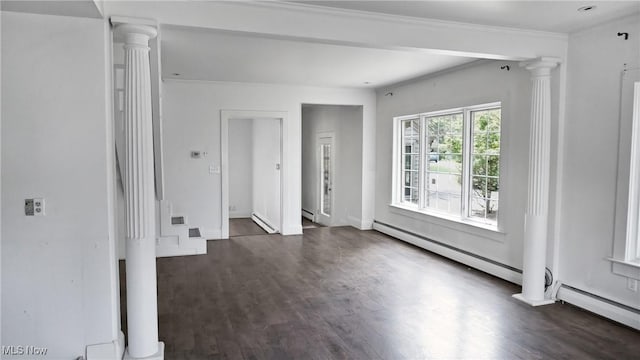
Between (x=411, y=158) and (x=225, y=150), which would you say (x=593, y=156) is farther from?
(x=225, y=150)

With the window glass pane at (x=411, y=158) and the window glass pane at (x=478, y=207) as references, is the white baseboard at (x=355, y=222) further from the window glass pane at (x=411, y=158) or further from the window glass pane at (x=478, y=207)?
the window glass pane at (x=478, y=207)

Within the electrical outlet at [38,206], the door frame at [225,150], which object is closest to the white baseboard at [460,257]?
the door frame at [225,150]

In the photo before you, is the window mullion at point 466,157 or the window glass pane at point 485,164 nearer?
the window glass pane at point 485,164

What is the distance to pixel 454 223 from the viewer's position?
6.07 metres

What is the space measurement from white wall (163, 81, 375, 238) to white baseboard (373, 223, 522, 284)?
6.12 feet

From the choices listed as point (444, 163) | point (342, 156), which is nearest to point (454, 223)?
point (444, 163)

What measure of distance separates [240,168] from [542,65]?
7914 millimetres

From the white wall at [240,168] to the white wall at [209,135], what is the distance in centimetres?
332

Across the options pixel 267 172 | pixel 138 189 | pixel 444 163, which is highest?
pixel 444 163

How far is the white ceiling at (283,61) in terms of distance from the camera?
15.2 feet

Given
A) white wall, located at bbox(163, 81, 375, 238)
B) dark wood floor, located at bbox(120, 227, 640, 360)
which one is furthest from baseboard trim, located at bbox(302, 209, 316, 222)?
dark wood floor, located at bbox(120, 227, 640, 360)

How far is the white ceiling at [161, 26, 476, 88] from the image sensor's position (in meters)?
4.64

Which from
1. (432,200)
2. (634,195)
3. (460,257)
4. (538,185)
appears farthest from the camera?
(432,200)

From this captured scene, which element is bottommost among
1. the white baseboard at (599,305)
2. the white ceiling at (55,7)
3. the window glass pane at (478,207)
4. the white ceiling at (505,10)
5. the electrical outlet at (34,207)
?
the white baseboard at (599,305)
